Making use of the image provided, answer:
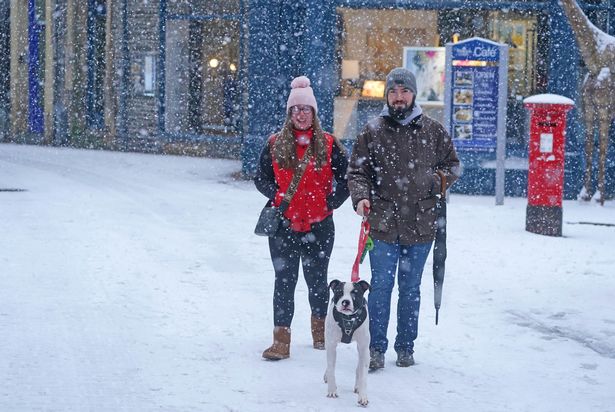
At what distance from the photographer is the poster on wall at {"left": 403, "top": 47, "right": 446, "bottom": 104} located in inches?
697

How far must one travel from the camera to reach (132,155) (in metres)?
23.7

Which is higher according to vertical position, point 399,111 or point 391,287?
point 399,111

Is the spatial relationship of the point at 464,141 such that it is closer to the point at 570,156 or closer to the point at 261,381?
the point at 570,156

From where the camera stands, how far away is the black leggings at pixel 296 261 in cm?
722

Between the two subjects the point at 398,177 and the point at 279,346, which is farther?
the point at 279,346

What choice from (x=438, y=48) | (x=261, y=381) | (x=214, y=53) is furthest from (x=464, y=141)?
(x=261, y=381)

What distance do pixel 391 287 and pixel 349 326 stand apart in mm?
838

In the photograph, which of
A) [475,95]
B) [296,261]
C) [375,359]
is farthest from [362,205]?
[475,95]

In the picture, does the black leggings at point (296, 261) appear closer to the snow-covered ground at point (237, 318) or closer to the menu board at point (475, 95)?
the snow-covered ground at point (237, 318)

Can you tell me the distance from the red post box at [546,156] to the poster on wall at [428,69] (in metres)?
4.14

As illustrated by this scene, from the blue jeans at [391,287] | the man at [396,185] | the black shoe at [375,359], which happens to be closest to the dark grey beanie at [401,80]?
the man at [396,185]

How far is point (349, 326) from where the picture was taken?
620 centimetres

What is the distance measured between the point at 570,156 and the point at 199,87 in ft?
29.7

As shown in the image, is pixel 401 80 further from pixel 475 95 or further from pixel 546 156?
pixel 475 95
